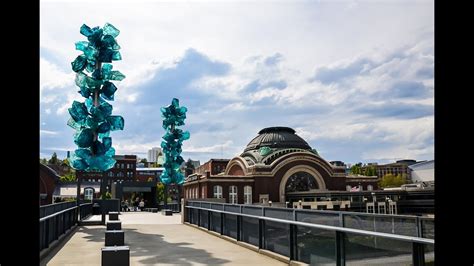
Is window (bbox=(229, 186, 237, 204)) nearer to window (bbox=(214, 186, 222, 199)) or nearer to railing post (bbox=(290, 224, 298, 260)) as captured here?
window (bbox=(214, 186, 222, 199))

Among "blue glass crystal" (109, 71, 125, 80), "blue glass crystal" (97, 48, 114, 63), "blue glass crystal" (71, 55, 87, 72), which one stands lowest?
"blue glass crystal" (109, 71, 125, 80)

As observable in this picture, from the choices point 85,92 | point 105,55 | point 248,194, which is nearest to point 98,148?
point 85,92

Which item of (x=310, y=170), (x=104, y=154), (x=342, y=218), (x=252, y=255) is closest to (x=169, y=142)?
(x=104, y=154)

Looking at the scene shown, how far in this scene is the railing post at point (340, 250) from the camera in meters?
8.26

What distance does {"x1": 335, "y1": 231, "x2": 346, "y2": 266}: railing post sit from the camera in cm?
826

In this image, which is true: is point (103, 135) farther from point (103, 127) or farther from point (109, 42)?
point (109, 42)

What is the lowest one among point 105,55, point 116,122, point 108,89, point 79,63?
point 116,122

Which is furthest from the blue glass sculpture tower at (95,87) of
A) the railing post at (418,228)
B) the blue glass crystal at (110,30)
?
the railing post at (418,228)

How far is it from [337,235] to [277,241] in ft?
11.6

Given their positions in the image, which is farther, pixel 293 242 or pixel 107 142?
pixel 107 142

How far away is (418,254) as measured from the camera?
6035mm

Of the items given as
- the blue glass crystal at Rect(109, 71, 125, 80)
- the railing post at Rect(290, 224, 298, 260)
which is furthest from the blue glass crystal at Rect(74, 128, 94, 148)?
the railing post at Rect(290, 224, 298, 260)
